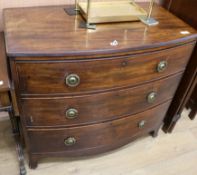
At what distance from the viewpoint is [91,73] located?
36.8 inches

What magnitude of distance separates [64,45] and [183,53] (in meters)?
0.61

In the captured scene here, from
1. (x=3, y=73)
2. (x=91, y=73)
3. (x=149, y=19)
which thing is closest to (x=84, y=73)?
(x=91, y=73)

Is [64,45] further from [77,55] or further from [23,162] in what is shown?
[23,162]

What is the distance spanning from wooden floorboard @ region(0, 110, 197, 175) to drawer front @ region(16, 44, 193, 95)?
641 mm

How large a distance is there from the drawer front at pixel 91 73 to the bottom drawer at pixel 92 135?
0.86 feet

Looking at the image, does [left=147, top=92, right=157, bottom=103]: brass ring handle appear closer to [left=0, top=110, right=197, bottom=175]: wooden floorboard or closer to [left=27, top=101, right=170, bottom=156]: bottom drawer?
[left=27, top=101, right=170, bottom=156]: bottom drawer

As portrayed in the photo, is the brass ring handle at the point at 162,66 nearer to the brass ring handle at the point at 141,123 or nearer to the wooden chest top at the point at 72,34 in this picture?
the wooden chest top at the point at 72,34

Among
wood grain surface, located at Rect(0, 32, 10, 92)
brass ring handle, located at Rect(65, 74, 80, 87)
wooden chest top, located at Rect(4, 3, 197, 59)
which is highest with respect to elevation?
wooden chest top, located at Rect(4, 3, 197, 59)

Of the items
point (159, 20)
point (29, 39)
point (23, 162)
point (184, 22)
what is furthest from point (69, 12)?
point (23, 162)

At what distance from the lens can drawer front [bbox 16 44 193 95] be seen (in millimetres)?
876

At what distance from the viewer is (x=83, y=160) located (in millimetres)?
1450

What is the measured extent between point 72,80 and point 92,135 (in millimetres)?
411

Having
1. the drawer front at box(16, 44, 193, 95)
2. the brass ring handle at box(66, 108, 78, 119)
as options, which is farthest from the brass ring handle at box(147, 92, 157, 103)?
the brass ring handle at box(66, 108, 78, 119)

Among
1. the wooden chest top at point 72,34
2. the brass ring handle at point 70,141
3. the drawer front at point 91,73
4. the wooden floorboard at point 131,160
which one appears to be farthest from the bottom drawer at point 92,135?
the wooden chest top at point 72,34
